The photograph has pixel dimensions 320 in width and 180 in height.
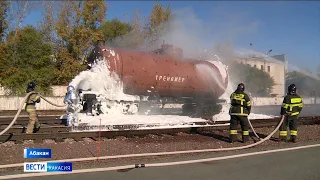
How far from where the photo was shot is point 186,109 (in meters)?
14.7

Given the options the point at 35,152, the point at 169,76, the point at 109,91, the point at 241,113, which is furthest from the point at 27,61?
the point at 35,152

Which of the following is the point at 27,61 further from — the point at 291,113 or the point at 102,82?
the point at 291,113

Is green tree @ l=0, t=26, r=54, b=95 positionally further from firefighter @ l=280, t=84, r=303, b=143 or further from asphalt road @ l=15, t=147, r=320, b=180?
asphalt road @ l=15, t=147, r=320, b=180

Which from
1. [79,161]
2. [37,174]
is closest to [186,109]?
[79,161]

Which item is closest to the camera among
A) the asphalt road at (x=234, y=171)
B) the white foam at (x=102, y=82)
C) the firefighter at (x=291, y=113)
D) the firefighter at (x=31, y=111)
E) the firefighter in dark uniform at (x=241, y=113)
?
the asphalt road at (x=234, y=171)

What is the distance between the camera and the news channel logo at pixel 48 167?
4793 millimetres

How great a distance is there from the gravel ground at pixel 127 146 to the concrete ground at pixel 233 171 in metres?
0.68

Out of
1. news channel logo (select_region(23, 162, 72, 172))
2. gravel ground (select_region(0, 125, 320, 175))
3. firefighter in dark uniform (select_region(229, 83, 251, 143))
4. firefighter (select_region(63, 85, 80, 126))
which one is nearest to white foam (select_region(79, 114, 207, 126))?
firefighter (select_region(63, 85, 80, 126))

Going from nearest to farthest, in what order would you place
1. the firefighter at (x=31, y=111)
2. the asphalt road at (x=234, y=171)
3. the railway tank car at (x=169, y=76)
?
the asphalt road at (x=234, y=171) < the firefighter at (x=31, y=111) < the railway tank car at (x=169, y=76)

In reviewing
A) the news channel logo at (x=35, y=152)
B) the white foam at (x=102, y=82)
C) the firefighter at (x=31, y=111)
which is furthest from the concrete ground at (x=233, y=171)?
the white foam at (x=102, y=82)

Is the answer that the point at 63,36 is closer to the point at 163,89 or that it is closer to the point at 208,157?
the point at 163,89

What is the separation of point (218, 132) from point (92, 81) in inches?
192

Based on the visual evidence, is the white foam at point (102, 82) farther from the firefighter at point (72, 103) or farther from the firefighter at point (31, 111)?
the firefighter at point (31, 111)

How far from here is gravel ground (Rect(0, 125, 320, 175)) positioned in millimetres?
6137
